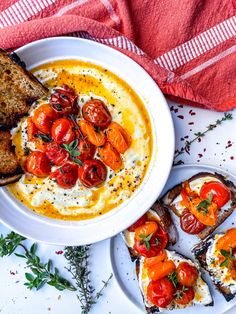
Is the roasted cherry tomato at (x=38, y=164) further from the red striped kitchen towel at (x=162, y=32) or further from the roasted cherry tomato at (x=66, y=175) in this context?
the red striped kitchen towel at (x=162, y=32)

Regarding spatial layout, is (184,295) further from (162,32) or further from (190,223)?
(162,32)

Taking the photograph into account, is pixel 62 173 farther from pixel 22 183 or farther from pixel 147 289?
pixel 147 289

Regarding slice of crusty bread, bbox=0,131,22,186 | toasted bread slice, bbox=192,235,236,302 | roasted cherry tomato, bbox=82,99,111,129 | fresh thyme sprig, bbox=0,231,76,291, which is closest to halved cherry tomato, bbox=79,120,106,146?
roasted cherry tomato, bbox=82,99,111,129

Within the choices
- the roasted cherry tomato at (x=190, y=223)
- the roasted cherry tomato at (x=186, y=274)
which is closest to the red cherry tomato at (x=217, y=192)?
the roasted cherry tomato at (x=190, y=223)

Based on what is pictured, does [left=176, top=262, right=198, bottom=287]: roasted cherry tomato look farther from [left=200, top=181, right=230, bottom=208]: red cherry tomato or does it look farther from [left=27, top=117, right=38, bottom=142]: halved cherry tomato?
[left=27, top=117, right=38, bottom=142]: halved cherry tomato

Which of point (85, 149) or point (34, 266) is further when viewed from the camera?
point (34, 266)

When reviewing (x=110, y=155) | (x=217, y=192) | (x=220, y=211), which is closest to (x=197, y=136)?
(x=217, y=192)

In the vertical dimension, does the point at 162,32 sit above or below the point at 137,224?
above

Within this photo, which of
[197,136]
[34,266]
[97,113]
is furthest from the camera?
[34,266]
